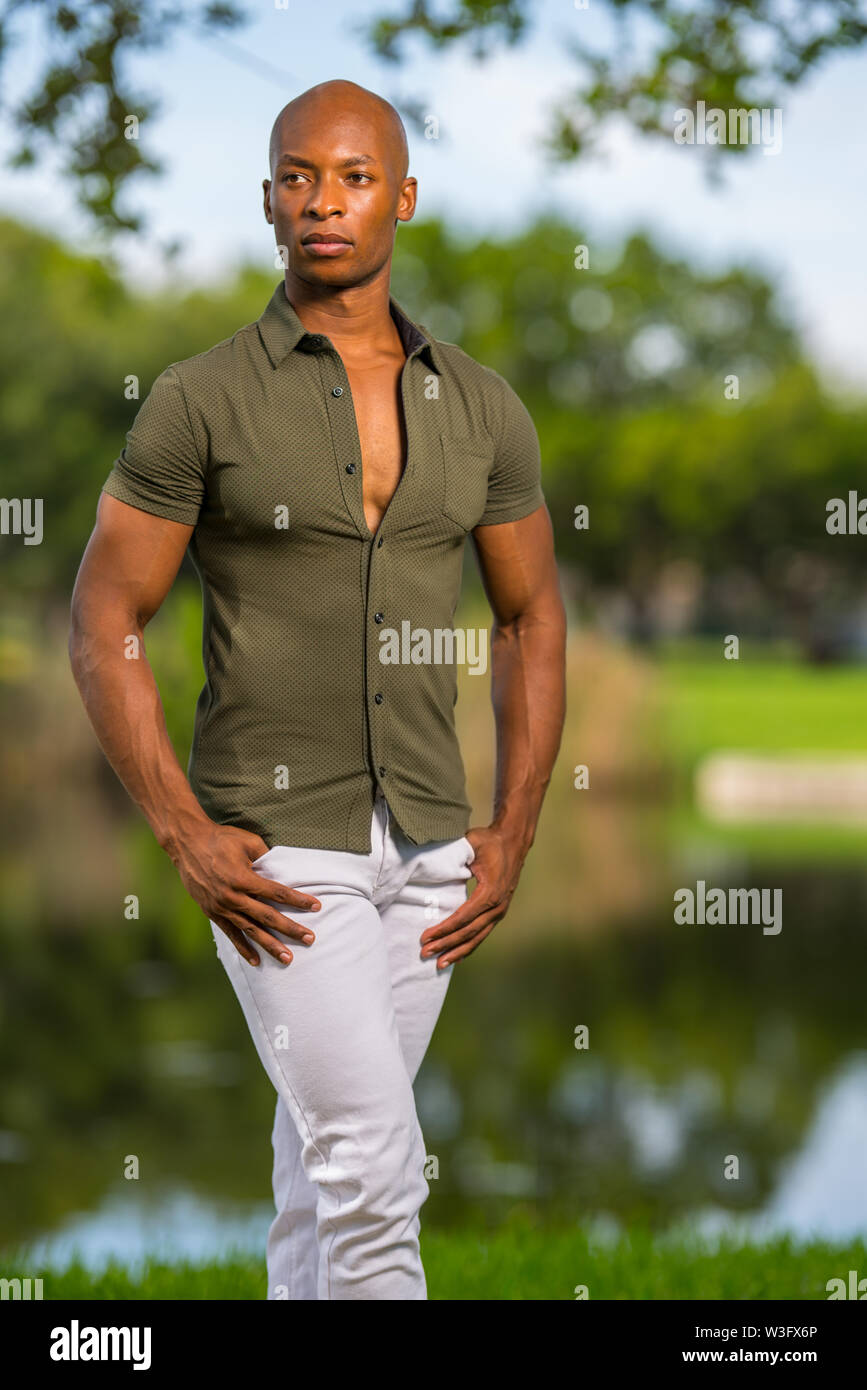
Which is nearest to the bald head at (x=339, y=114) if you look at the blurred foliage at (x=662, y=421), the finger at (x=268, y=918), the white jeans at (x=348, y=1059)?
the white jeans at (x=348, y=1059)

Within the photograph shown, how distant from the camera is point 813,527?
173ft

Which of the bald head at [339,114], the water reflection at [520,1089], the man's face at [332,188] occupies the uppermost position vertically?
the bald head at [339,114]

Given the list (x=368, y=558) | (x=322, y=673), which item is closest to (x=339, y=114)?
(x=368, y=558)

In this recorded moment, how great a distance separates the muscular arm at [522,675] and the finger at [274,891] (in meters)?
0.45

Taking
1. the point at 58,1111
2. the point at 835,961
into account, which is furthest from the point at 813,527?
the point at 58,1111

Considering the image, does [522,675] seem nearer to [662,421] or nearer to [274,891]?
[274,891]

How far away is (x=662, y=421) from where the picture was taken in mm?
53969

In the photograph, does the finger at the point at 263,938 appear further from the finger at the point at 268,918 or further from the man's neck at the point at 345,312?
the man's neck at the point at 345,312

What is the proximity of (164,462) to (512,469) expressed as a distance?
67cm

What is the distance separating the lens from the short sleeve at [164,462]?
9.50 feet

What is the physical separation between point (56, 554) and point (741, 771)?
17.4m

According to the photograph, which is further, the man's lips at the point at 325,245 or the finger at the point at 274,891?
the man's lips at the point at 325,245

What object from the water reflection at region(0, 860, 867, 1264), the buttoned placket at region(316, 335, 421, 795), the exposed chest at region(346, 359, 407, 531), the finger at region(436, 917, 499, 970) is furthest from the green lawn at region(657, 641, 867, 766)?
the buttoned placket at region(316, 335, 421, 795)

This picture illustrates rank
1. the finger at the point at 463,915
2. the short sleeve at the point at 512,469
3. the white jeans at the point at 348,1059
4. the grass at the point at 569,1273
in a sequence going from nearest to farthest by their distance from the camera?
the white jeans at the point at 348,1059 < the finger at the point at 463,915 < the short sleeve at the point at 512,469 < the grass at the point at 569,1273
